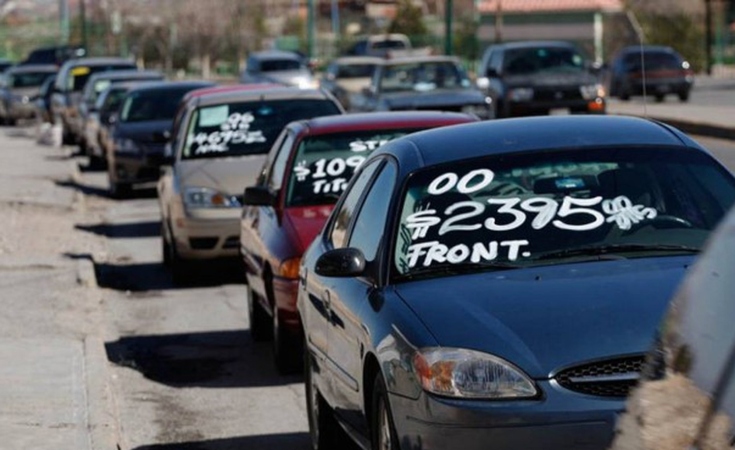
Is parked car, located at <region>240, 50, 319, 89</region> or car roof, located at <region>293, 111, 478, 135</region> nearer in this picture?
car roof, located at <region>293, 111, 478, 135</region>

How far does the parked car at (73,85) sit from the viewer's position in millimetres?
37094

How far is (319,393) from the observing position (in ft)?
26.0

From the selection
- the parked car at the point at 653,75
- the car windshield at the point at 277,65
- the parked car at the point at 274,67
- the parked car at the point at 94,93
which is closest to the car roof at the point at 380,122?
the parked car at the point at 94,93

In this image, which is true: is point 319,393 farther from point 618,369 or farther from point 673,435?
point 673,435

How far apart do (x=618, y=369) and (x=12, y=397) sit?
4893 mm

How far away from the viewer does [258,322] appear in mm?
11984

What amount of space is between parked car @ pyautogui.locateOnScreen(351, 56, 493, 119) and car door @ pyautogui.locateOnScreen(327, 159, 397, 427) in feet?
57.7

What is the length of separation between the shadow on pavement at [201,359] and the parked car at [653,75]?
3385 centimetres

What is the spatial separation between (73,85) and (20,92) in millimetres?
12903

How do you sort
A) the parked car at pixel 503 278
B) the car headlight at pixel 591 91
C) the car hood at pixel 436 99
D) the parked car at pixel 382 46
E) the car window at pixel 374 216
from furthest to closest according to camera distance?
the parked car at pixel 382 46
the car headlight at pixel 591 91
the car hood at pixel 436 99
the car window at pixel 374 216
the parked car at pixel 503 278

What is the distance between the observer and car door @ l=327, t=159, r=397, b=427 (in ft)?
22.6

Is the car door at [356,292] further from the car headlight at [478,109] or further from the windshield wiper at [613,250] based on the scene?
the car headlight at [478,109]

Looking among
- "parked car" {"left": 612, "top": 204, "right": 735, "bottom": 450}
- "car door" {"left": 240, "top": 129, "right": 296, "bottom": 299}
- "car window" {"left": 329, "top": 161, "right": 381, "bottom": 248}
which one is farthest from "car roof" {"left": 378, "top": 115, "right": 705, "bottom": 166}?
"parked car" {"left": 612, "top": 204, "right": 735, "bottom": 450}

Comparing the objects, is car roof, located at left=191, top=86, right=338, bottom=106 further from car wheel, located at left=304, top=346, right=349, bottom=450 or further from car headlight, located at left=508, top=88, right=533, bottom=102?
car headlight, located at left=508, top=88, right=533, bottom=102
